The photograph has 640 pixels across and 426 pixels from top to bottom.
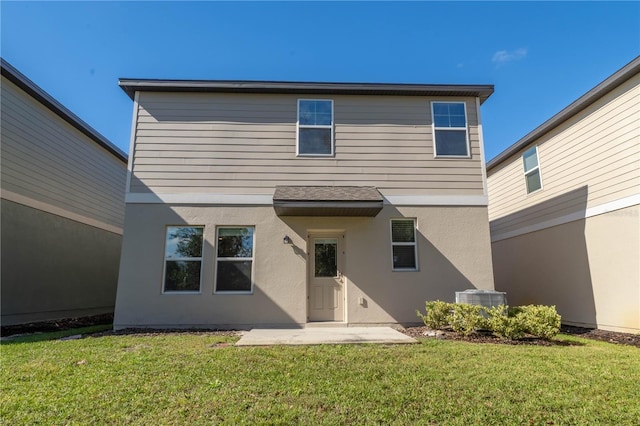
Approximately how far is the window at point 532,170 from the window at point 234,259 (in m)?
8.76

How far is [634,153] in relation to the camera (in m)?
7.47

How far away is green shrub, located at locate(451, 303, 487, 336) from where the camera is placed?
21.2 feet

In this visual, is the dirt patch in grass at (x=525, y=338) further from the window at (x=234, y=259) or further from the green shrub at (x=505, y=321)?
the window at (x=234, y=259)

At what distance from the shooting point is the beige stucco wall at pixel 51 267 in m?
8.49

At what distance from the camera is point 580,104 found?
8820 millimetres

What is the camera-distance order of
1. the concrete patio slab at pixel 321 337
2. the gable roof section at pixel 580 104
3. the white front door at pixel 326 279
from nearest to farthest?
the concrete patio slab at pixel 321 337 → the gable roof section at pixel 580 104 → the white front door at pixel 326 279

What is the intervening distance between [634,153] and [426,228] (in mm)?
4685

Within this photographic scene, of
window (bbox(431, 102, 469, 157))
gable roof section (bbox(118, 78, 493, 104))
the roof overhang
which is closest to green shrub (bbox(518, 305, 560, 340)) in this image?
the roof overhang

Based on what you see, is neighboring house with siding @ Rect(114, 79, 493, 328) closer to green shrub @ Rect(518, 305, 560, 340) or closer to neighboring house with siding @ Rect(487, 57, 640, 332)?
green shrub @ Rect(518, 305, 560, 340)

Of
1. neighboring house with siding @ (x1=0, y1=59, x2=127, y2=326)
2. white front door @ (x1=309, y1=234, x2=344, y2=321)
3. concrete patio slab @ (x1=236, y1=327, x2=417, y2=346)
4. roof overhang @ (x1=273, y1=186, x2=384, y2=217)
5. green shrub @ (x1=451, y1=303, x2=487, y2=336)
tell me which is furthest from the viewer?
neighboring house with siding @ (x1=0, y1=59, x2=127, y2=326)

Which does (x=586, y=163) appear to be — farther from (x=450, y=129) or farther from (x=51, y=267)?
(x=51, y=267)

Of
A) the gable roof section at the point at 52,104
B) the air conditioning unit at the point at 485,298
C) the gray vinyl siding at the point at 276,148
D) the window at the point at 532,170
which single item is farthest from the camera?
the window at the point at 532,170

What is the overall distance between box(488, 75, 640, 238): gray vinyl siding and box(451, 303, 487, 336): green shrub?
4490mm

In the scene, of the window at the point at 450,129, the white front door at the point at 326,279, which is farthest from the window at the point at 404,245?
the window at the point at 450,129
